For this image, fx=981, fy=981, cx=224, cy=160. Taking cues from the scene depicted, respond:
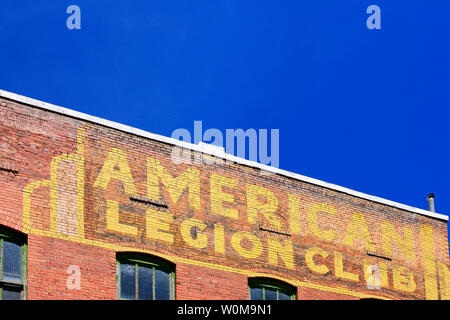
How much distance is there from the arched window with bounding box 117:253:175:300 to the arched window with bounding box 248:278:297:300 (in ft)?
7.90

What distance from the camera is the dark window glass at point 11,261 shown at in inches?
809

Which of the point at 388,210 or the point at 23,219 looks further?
the point at 388,210

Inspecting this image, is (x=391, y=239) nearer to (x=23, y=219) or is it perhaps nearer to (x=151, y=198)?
(x=151, y=198)

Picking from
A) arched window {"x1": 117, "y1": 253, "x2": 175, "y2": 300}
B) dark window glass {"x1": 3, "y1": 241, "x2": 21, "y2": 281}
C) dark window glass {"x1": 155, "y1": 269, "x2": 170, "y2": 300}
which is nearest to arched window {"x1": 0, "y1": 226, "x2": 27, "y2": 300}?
dark window glass {"x1": 3, "y1": 241, "x2": 21, "y2": 281}

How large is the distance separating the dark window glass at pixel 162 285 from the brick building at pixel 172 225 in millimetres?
27

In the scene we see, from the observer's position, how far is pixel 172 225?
23484 millimetres

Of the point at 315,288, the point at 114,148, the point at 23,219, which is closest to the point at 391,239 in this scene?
the point at 315,288

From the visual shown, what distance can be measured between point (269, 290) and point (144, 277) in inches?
149

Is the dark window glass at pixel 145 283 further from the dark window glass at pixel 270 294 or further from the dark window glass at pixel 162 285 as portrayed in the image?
the dark window glass at pixel 270 294

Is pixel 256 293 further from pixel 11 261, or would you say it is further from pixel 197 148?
pixel 11 261

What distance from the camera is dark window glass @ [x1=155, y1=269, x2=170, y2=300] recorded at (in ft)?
74.4

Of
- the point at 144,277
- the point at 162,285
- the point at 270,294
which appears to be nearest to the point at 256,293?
the point at 270,294

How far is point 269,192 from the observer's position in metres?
25.8
